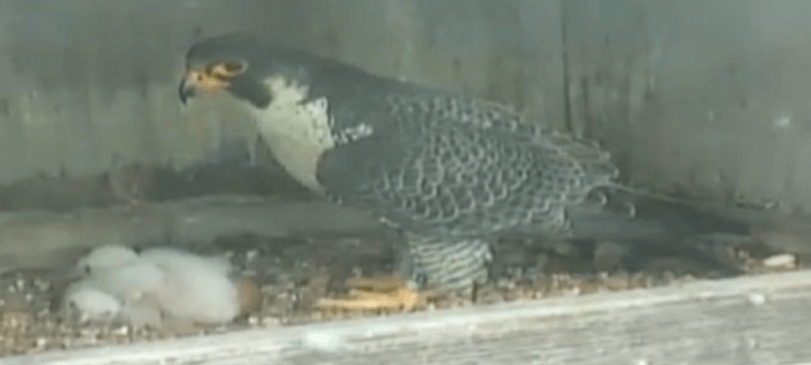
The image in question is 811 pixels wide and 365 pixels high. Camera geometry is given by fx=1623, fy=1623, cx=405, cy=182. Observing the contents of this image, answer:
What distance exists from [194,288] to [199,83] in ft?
0.66

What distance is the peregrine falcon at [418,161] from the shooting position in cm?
157

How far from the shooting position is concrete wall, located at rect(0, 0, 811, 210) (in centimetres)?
165

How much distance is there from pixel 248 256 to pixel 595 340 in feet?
1.18

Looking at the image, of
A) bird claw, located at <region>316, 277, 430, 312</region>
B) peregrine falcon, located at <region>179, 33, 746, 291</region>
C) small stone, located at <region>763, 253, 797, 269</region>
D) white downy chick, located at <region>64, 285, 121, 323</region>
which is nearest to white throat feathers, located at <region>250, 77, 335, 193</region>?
peregrine falcon, located at <region>179, 33, 746, 291</region>

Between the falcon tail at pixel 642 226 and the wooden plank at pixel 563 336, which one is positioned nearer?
the wooden plank at pixel 563 336

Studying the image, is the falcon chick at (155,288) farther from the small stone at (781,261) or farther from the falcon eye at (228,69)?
the small stone at (781,261)

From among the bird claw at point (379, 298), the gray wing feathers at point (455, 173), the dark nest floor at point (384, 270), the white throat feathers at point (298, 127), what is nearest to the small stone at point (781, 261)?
the dark nest floor at point (384, 270)

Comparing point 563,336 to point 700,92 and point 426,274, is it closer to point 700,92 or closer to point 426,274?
point 426,274

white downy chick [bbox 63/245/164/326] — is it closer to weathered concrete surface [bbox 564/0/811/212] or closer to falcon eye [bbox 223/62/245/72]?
falcon eye [bbox 223/62/245/72]

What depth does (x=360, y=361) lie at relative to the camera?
1.50 metres

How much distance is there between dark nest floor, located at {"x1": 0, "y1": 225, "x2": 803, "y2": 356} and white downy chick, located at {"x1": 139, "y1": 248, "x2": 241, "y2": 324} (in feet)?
0.06

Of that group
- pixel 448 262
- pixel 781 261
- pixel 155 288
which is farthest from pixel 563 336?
pixel 155 288

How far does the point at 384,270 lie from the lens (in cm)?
161

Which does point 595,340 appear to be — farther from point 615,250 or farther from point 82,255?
point 82,255
